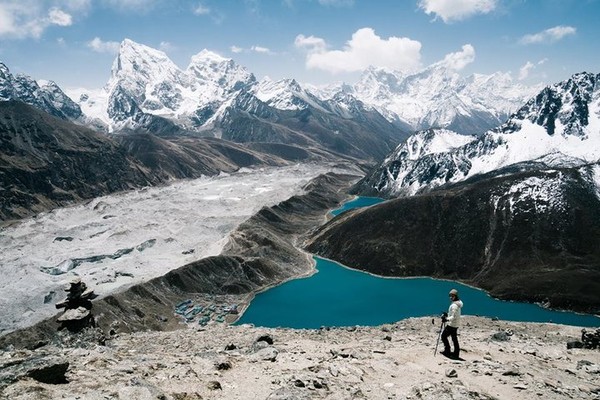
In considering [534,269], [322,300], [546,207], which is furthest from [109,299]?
[546,207]

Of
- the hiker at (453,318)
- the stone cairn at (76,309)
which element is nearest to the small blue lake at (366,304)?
the stone cairn at (76,309)

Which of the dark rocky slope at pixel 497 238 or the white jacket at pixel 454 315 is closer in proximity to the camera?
the white jacket at pixel 454 315

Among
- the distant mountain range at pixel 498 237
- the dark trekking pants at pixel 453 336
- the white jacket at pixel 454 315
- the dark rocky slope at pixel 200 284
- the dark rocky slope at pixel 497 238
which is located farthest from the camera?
the distant mountain range at pixel 498 237

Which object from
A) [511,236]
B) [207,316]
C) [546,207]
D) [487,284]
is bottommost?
[207,316]

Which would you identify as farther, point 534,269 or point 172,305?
point 534,269

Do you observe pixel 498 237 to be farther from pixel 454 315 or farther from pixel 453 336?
pixel 454 315

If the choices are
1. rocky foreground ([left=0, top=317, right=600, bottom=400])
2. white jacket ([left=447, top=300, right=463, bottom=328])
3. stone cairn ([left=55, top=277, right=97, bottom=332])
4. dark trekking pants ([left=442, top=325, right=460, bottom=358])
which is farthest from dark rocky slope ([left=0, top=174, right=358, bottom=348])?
white jacket ([left=447, top=300, right=463, bottom=328])

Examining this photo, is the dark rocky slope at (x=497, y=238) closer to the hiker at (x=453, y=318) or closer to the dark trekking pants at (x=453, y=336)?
the dark trekking pants at (x=453, y=336)

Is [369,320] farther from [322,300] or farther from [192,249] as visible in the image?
[192,249]
